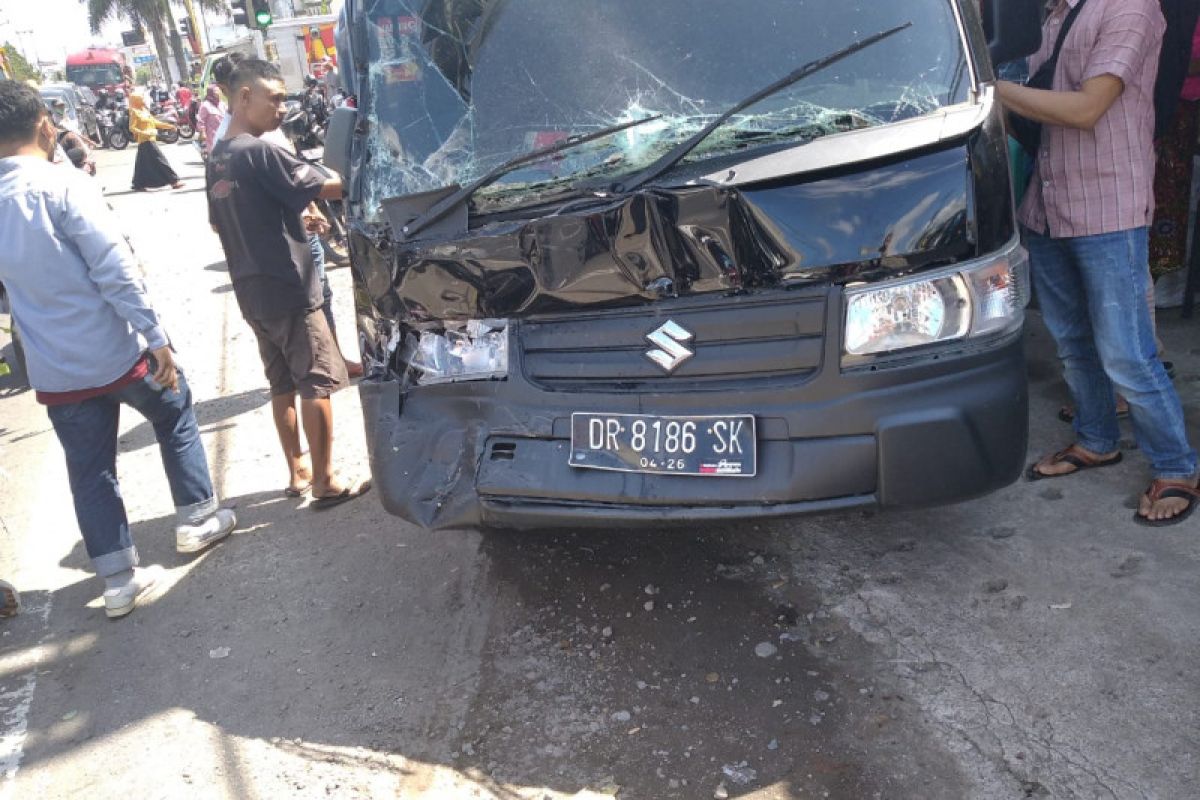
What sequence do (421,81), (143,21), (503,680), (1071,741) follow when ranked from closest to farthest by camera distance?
1. (1071,741)
2. (503,680)
3. (421,81)
4. (143,21)

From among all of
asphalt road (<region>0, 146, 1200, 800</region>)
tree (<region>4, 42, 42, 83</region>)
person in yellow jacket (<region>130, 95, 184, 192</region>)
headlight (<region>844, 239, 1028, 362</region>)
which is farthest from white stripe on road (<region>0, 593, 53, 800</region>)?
tree (<region>4, 42, 42, 83</region>)

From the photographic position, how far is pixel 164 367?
361cm

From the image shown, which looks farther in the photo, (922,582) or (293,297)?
(293,297)

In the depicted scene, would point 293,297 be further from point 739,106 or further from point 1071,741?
point 1071,741

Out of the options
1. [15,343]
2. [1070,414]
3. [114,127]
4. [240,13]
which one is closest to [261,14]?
[240,13]

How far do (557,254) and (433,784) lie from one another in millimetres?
1497

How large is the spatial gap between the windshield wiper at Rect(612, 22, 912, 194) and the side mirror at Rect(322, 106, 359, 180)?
1211 millimetres

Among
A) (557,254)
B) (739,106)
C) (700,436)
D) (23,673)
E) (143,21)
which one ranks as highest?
(143,21)

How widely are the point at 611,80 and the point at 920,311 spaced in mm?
1271

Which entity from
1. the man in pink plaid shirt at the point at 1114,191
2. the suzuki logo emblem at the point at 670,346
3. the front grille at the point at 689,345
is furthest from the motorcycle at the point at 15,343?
the man in pink plaid shirt at the point at 1114,191

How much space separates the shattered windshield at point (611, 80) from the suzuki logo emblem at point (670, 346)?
528 mm

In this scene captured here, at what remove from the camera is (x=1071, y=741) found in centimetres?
243

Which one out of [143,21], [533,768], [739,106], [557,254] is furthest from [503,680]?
[143,21]

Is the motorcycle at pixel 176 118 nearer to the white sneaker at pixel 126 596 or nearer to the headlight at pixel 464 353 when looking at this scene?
the white sneaker at pixel 126 596
